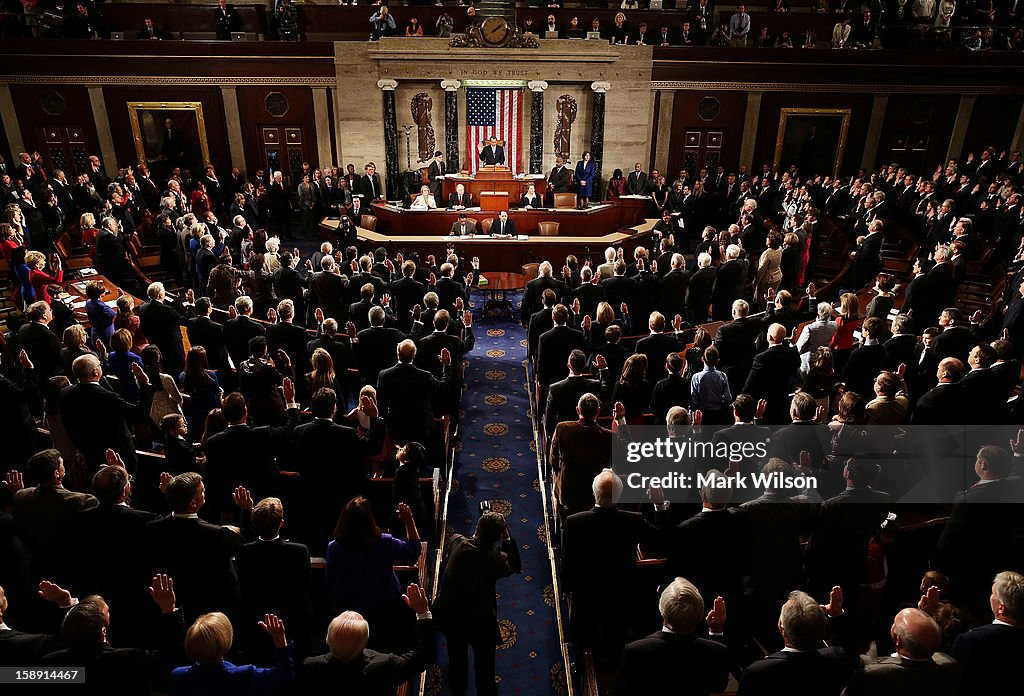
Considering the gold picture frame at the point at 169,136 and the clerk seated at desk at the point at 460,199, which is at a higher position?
the gold picture frame at the point at 169,136

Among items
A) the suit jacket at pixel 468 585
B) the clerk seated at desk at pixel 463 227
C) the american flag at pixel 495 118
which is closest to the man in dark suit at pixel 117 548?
the suit jacket at pixel 468 585

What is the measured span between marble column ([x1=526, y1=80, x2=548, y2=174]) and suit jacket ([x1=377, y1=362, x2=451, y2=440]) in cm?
1254

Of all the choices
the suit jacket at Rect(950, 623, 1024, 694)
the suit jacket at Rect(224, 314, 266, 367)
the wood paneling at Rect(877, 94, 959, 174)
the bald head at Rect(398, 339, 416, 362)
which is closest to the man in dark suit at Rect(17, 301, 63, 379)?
the suit jacket at Rect(224, 314, 266, 367)

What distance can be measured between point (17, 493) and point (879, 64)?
18978 mm

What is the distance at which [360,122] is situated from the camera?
1608cm

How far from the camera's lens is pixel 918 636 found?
8.30 ft

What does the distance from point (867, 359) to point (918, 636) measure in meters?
3.46

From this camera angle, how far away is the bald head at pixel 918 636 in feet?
8.29

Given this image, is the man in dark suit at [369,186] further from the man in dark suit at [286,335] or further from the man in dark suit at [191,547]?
the man in dark suit at [191,547]

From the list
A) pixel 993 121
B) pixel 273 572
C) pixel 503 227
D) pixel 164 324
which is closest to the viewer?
pixel 273 572

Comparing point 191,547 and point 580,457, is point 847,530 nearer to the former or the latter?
point 580,457

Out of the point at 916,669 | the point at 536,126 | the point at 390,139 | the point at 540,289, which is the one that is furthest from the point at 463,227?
the point at 916,669

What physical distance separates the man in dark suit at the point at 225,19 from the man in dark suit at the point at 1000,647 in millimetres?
18160

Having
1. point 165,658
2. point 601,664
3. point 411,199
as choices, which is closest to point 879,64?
point 411,199
